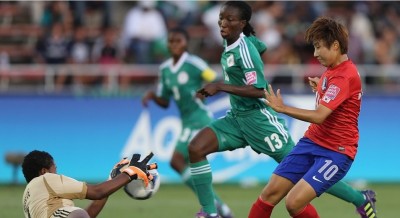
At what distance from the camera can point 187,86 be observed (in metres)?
14.8

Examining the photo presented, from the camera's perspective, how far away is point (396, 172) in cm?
1889

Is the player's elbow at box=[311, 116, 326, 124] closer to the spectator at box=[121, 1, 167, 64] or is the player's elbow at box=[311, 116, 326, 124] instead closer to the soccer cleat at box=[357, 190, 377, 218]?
the soccer cleat at box=[357, 190, 377, 218]

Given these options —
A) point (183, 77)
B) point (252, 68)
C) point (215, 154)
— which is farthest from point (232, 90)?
point (215, 154)

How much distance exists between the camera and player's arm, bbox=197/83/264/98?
1097 cm

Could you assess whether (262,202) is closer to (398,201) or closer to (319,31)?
(319,31)

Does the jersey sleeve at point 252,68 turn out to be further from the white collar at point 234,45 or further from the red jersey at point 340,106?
the red jersey at point 340,106

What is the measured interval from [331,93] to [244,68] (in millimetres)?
1987

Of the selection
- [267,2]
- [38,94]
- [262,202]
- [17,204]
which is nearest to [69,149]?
[38,94]

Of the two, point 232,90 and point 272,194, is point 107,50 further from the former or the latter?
point 272,194

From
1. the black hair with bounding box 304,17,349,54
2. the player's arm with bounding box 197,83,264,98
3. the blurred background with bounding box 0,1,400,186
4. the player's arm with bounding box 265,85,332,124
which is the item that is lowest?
the blurred background with bounding box 0,1,400,186

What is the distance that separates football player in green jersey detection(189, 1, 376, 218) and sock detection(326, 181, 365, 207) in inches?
30.5

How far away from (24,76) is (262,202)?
10155 mm

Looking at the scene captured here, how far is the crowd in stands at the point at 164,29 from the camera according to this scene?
2038 centimetres

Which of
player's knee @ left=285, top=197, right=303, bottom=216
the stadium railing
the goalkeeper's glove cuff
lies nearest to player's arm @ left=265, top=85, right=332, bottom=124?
player's knee @ left=285, top=197, right=303, bottom=216
